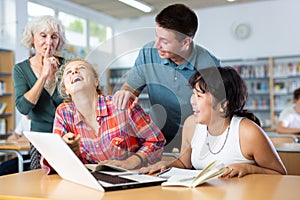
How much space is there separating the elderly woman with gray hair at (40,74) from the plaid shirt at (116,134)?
25.5 inches

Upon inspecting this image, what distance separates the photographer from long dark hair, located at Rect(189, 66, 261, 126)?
4.90ft

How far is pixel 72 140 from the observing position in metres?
1.31

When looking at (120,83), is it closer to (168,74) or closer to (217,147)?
(168,74)

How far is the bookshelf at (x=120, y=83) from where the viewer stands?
5.00 ft

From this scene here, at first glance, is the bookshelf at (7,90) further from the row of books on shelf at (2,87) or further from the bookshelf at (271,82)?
the bookshelf at (271,82)

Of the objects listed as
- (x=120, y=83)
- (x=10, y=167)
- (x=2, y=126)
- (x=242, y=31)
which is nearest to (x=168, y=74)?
(x=120, y=83)

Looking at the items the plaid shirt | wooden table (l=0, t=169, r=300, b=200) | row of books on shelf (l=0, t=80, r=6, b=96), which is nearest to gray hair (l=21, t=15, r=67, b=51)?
the plaid shirt

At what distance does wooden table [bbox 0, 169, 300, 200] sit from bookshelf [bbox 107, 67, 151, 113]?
0.40m

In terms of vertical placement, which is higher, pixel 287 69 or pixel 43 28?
pixel 287 69

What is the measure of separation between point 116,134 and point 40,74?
894 millimetres

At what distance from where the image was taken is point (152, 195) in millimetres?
1062

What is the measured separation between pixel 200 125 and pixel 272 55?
6.88 m

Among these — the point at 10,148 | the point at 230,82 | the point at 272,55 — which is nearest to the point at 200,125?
the point at 230,82

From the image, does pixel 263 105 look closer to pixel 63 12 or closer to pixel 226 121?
pixel 63 12
